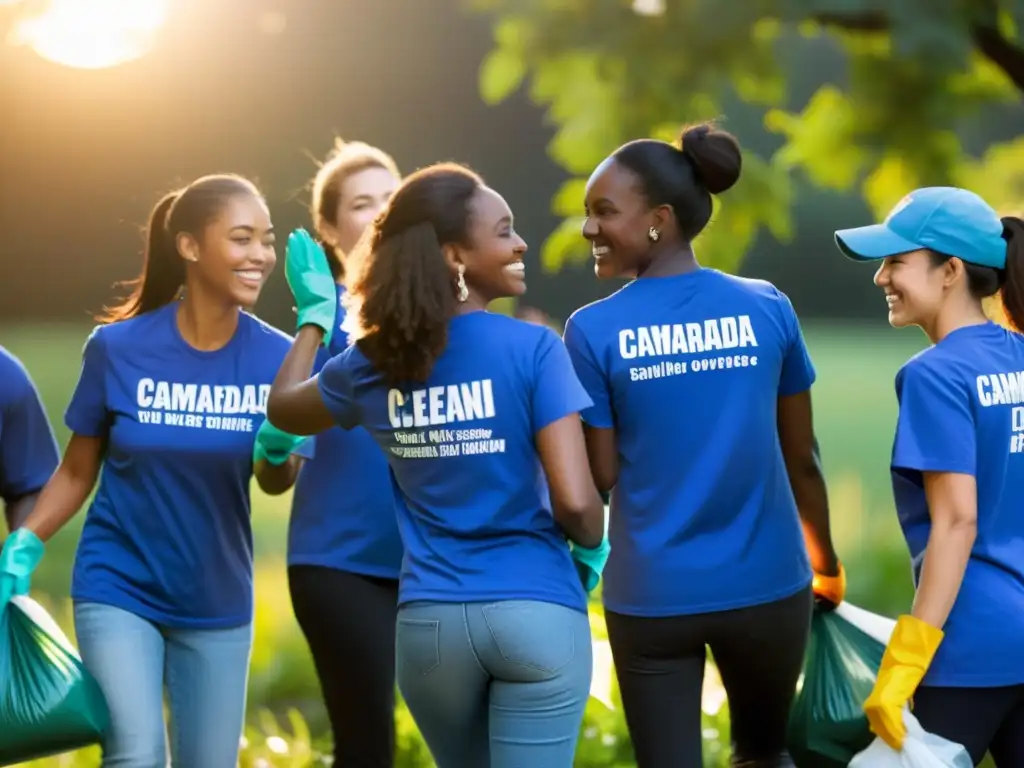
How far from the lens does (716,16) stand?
5.52 meters

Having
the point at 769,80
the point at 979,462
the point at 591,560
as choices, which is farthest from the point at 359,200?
the point at 769,80

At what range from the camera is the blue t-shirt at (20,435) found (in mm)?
3719

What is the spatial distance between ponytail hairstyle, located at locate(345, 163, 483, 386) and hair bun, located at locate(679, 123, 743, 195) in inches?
22.4

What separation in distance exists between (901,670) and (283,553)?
5699 millimetres

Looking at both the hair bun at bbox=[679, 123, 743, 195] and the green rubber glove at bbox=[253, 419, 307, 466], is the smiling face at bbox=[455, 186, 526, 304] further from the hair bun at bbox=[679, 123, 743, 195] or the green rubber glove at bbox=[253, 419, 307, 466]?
the green rubber glove at bbox=[253, 419, 307, 466]

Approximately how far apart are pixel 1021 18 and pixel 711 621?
10.9 ft

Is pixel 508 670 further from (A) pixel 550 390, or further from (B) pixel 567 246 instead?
(B) pixel 567 246

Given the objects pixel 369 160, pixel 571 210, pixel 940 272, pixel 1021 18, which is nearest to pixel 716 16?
pixel 1021 18

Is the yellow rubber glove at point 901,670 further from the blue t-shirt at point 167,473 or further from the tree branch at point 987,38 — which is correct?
the tree branch at point 987,38

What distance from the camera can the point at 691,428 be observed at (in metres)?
3.04

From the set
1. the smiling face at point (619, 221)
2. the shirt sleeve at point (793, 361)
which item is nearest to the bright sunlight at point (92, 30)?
the smiling face at point (619, 221)

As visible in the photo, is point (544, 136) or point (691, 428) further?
point (544, 136)

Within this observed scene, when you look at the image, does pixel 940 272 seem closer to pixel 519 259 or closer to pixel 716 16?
pixel 519 259

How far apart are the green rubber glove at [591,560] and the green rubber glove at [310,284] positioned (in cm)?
74
